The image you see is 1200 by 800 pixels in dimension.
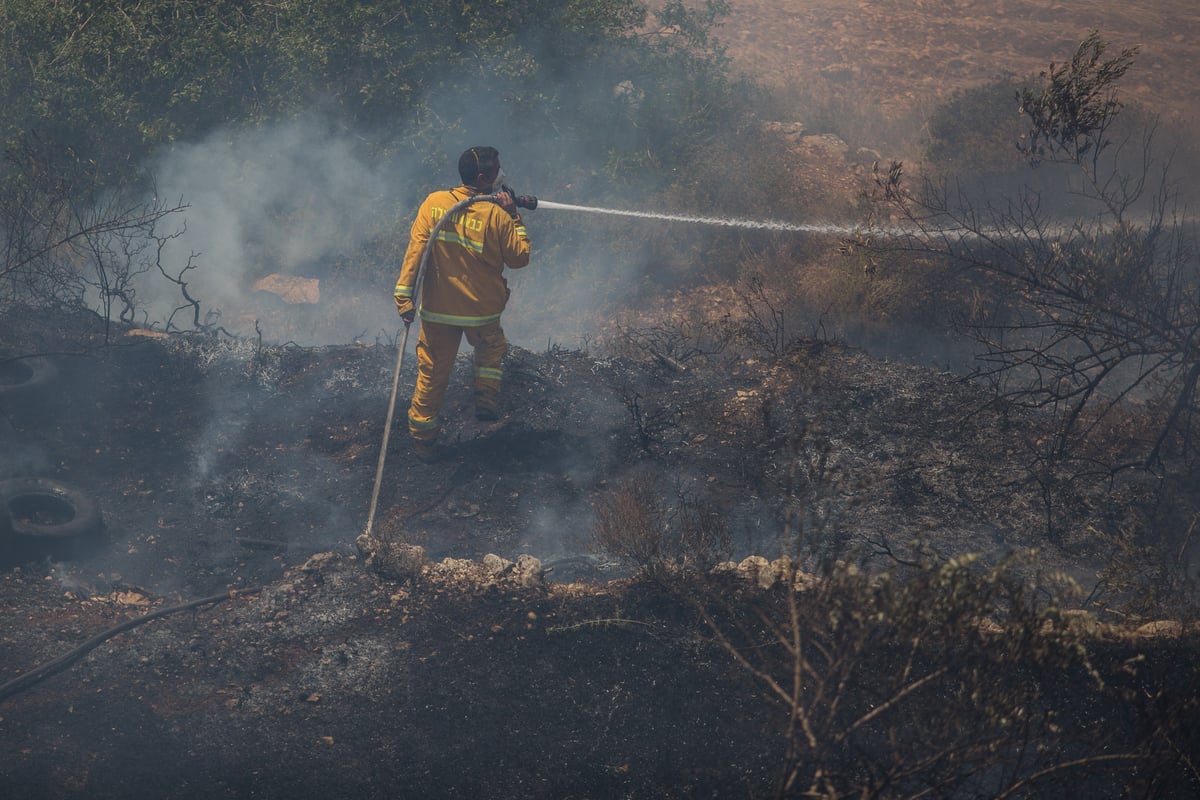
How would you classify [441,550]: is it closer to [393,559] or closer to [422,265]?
[393,559]

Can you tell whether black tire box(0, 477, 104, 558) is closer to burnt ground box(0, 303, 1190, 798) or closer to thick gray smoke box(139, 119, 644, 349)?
burnt ground box(0, 303, 1190, 798)

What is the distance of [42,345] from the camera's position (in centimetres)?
736

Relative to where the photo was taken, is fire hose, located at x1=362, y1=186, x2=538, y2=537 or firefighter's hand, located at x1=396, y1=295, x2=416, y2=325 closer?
fire hose, located at x1=362, y1=186, x2=538, y2=537

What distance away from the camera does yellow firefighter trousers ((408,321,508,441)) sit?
21.1 feet

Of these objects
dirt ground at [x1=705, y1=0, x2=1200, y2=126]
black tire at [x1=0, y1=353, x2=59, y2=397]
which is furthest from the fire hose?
dirt ground at [x1=705, y1=0, x2=1200, y2=126]

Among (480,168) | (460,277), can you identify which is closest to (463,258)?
(460,277)

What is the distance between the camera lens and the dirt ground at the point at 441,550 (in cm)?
405

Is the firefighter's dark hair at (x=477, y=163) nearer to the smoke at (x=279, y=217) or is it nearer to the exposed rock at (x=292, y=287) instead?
Result: the smoke at (x=279, y=217)

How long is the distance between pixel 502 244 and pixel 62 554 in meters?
3.59

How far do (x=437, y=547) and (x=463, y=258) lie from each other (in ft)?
6.82

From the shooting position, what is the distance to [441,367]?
648cm

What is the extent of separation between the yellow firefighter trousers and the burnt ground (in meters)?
0.30

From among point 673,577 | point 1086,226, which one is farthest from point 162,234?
point 1086,226

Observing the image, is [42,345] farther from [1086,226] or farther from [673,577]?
[1086,226]
